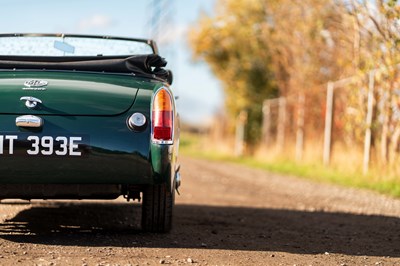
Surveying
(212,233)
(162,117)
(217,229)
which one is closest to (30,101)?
(162,117)

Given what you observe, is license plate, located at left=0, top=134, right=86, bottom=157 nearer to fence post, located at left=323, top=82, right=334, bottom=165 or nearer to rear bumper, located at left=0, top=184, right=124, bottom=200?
rear bumper, located at left=0, top=184, right=124, bottom=200

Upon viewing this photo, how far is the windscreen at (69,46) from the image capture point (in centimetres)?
655

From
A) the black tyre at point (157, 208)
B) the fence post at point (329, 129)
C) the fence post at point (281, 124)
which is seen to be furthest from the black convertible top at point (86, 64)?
the fence post at point (281, 124)

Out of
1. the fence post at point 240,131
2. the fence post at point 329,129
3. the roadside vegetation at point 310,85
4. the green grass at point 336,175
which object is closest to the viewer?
the green grass at point 336,175

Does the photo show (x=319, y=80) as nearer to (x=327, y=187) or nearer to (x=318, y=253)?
(x=327, y=187)

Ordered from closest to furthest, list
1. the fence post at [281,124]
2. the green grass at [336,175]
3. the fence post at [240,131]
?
1. the green grass at [336,175]
2. the fence post at [281,124]
3. the fence post at [240,131]

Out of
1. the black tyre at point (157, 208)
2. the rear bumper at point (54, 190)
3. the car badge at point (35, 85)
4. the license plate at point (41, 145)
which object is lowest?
the black tyre at point (157, 208)

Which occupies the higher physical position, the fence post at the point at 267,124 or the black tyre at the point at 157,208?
the fence post at the point at 267,124

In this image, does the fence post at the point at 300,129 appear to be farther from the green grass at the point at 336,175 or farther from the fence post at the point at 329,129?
the fence post at the point at 329,129

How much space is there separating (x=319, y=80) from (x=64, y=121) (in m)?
17.7

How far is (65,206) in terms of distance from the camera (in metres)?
8.52

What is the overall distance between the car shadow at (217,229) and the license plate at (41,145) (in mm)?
702

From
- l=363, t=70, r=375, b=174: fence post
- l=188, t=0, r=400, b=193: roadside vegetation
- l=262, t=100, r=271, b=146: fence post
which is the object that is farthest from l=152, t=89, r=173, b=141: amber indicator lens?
l=262, t=100, r=271, b=146: fence post

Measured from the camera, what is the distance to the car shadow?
575 cm
